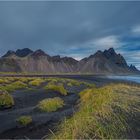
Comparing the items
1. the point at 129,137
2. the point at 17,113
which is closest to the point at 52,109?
the point at 17,113

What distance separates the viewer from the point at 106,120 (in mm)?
10102

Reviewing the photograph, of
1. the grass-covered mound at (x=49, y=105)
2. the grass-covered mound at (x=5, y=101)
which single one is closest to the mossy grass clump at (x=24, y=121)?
the grass-covered mound at (x=49, y=105)

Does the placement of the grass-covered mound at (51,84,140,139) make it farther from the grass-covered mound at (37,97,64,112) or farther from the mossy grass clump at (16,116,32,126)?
the grass-covered mound at (37,97,64,112)

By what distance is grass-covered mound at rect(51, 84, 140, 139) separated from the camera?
334 inches

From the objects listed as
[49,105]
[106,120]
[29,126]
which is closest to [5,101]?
[49,105]

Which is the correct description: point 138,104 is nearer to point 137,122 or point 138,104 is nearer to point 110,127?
point 137,122

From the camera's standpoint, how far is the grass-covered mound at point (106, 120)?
8.48 meters

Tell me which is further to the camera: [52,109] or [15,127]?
[52,109]

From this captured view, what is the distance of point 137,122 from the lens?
1104cm

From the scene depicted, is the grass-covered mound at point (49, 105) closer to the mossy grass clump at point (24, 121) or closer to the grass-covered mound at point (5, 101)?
the grass-covered mound at point (5, 101)

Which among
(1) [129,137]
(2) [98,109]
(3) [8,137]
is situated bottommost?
(3) [8,137]

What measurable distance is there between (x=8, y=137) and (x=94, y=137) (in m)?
5.64

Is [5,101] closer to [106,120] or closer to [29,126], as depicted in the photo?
[29,126]

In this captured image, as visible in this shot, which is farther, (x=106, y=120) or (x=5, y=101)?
(x=5, y=101)
